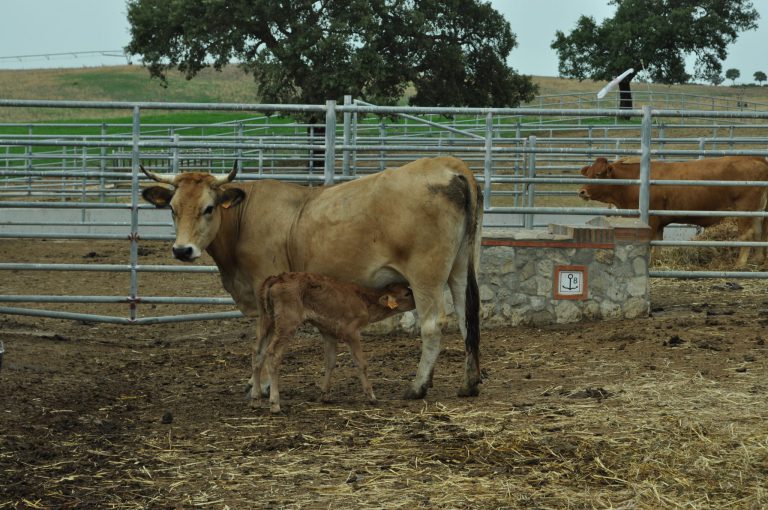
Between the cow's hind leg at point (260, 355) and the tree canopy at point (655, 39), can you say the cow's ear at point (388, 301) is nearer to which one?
the cow's hind leg at point (260, 355)

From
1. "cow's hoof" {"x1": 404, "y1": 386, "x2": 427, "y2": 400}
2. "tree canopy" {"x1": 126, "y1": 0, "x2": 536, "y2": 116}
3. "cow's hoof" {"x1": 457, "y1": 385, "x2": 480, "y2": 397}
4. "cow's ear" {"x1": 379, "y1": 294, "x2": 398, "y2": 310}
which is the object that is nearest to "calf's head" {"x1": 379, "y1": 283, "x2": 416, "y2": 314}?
"cow's ear" {"x1": 379, "y1": 294, "x2": 398, "y2": 310}

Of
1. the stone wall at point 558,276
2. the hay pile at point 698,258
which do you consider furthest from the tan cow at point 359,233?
the hay pile at point 698,258

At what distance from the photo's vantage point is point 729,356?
8172mm

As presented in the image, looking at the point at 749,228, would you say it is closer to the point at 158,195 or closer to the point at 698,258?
the point at 698,258

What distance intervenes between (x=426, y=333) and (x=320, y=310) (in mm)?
710

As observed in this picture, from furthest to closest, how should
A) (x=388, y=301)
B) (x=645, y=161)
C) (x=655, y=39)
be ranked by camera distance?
(x=655, y=39), (x=645, y=161), (x=388, y=301)

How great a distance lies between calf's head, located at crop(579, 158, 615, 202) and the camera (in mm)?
14586

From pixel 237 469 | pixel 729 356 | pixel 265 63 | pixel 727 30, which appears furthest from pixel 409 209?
pixel 727 30

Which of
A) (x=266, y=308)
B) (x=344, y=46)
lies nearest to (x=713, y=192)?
(x=266, y=308)

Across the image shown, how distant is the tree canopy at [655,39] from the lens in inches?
1834

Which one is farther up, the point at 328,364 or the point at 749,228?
the point at 749,228

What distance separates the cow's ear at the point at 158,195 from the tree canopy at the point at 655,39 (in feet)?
134

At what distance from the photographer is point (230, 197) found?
293 inches

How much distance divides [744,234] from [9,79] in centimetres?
7095
